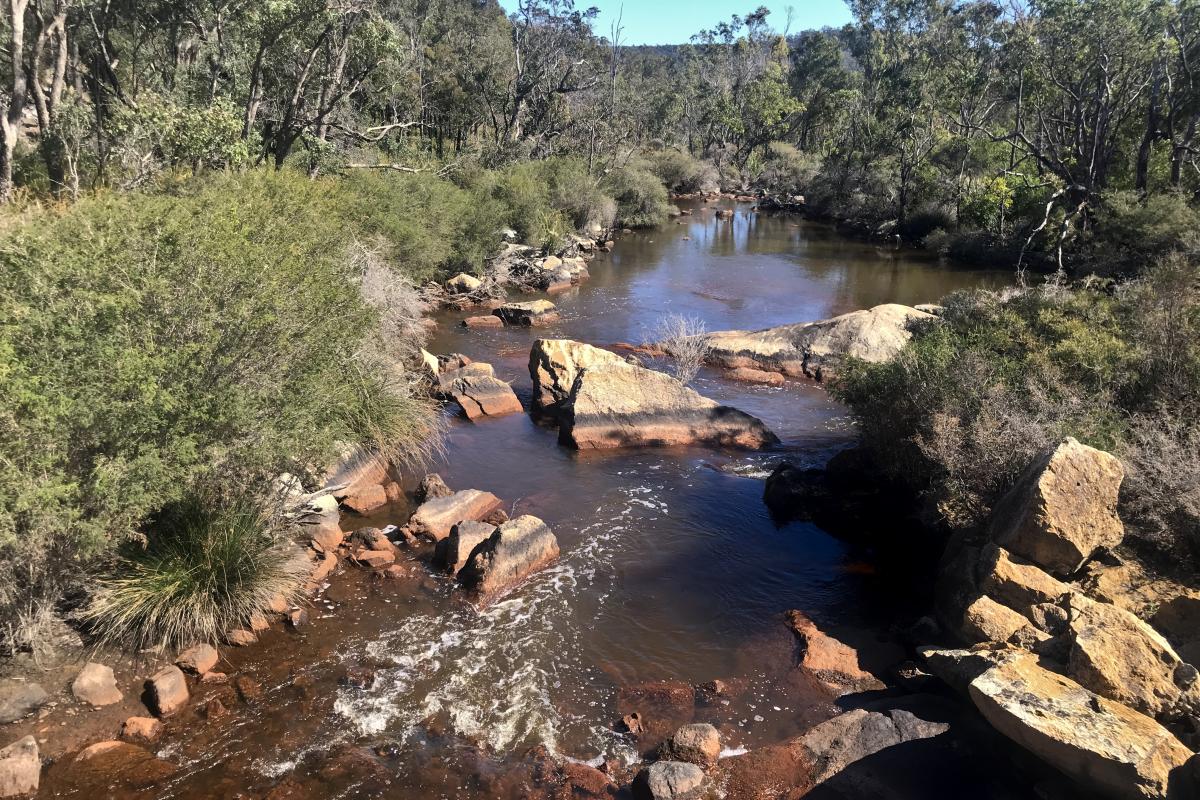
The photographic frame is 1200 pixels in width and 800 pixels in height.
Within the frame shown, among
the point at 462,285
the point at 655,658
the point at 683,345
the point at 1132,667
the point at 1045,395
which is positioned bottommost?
the point at 655,658

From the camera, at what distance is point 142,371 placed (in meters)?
7.77

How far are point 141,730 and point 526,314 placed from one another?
1980cm

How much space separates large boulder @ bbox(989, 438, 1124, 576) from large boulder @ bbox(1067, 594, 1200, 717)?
150cm

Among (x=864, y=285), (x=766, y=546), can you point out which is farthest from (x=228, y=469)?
(x=864, y=285)

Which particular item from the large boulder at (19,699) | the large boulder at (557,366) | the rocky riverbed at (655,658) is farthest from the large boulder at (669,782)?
the large boulder at (557,366)

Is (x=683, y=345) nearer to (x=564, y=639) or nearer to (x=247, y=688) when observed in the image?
(x=564, y=639)

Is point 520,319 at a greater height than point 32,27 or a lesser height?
lesser

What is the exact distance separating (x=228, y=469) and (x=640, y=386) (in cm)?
972

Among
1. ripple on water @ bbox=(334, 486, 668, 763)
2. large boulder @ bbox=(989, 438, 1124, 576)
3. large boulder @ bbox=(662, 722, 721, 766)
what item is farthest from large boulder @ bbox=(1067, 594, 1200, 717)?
ripple on water @ bbox=(334, 486, 668, 763)

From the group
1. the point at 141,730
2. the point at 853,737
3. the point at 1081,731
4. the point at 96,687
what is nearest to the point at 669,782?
the point at 853,737

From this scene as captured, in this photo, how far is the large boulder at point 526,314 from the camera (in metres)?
26.4

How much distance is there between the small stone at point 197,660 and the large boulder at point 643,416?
29.5 ft

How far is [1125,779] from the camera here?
6109 mm

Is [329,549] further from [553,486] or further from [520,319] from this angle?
[520,319]
